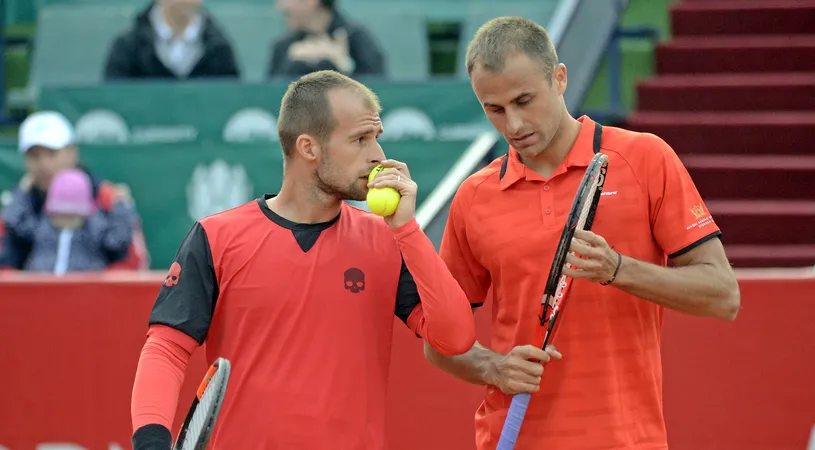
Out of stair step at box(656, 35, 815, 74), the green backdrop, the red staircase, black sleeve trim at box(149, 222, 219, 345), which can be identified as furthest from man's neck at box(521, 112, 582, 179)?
stair step at box(656, 35, 815, 74)

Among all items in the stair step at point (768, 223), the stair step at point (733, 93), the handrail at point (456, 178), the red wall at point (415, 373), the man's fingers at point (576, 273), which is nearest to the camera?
the man's fingers at point (576, 273)

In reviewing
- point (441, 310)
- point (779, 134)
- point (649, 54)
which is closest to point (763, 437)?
point (441, 310)

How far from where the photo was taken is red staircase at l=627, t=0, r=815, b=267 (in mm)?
8742

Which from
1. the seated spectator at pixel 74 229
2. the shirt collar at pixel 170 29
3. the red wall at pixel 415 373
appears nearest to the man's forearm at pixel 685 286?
the red wall at pixel 415 373

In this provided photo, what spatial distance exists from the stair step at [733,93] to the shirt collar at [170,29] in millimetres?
3582

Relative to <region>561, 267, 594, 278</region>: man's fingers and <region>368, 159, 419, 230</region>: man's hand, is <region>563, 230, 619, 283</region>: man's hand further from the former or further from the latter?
<region>368, 159, 419, 230</region>: man's hand

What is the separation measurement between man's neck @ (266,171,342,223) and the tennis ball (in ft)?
0.82

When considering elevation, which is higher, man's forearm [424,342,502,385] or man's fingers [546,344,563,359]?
man's fingers [546,344,563,359]

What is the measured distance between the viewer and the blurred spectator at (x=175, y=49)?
949 cm

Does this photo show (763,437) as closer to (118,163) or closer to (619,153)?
(619,153)

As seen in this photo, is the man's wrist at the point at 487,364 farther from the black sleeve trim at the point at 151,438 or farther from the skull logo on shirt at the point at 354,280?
the black sleeve trim at the point at 151,438

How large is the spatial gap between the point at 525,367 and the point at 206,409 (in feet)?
3.11

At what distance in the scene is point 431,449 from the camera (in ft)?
18.6

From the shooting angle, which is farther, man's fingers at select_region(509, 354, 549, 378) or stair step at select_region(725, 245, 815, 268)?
stair step at select_region(725, 245, 815, 268)
